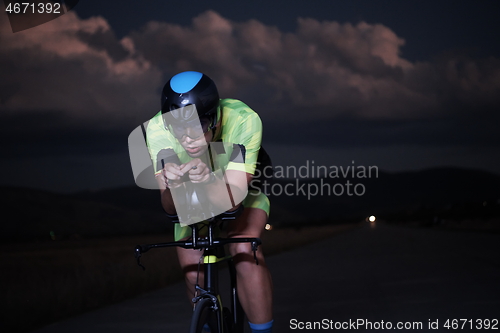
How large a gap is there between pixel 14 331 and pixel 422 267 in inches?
192

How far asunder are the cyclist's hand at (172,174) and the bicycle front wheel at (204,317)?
1.56 ft

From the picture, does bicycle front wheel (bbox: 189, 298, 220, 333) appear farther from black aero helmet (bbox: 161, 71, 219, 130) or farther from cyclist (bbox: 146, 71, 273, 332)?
black aero helmet (bbox: 161, 71, 219, 130)

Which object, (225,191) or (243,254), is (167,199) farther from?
(243,254)

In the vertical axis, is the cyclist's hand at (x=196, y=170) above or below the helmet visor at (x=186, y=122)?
below

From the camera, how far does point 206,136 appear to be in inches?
A: 101

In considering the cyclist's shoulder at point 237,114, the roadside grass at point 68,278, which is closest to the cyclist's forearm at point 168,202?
the cyclist's shoulder at point 237,114

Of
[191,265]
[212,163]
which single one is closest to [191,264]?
[191,265]

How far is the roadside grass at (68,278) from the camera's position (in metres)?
4.46

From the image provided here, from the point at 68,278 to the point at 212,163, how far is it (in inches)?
115

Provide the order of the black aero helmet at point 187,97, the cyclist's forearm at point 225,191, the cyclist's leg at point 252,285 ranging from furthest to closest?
1. the cyclist's leg at point 252,285
2. the black aero helmet at point 187,97
3. the cyclist's forearm at point 225,191

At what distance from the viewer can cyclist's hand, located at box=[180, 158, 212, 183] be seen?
6.88 ft

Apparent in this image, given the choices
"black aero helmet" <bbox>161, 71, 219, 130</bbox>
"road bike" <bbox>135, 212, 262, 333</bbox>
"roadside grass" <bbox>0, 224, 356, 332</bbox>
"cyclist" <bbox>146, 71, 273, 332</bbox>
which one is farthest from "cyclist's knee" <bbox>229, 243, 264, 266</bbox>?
"roadside grass" <bbox>0, 224, 356, 332</bbox>

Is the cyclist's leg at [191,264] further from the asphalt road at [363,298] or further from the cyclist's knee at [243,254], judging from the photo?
the asphalt road at [363,298]

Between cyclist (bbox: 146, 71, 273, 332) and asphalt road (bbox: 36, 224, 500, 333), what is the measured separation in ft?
4.84
